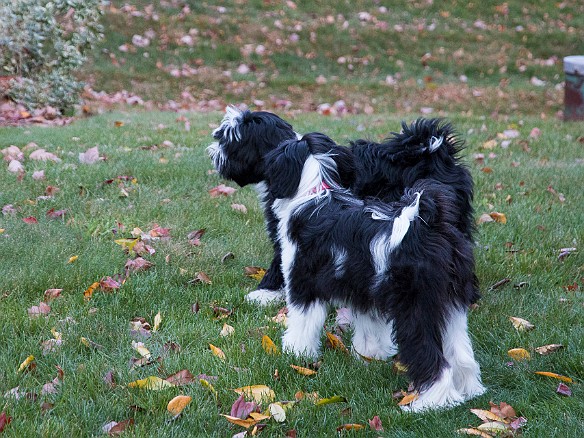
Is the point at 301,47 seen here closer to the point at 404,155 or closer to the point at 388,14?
the point at 388,14

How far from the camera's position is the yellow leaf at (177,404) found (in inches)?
133

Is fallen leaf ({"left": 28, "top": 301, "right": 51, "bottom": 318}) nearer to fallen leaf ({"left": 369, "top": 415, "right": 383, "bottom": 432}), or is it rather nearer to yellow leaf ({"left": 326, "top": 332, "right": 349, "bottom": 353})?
yellow leaf ({"left": 326, "top": 332, "right": 349, "bottom": 353})

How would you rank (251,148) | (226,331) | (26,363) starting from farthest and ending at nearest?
(251,148) < (226,331) < (26,363)

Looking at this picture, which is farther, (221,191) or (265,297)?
(221,191)

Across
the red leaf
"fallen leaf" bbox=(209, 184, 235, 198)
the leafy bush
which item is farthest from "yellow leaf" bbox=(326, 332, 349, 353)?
the leafy bush

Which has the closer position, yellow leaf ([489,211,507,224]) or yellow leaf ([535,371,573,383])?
yellow leaf ([535,371,573,383])

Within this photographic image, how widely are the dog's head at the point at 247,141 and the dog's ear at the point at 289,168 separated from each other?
0.61 m

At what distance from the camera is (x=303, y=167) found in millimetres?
3912

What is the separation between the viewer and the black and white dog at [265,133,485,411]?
3348mm

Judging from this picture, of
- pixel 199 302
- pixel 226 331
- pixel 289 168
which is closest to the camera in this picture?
pixel 289 168

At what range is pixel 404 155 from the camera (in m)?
4.67

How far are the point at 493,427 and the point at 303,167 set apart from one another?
1574 millimetres

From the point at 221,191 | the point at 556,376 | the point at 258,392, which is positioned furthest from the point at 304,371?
the point at 221,191

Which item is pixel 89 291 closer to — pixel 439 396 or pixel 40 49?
pixel 439 396
